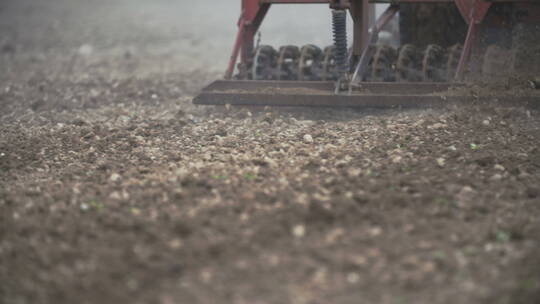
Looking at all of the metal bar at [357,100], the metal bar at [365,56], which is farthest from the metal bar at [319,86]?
the metal bar at [357,100]

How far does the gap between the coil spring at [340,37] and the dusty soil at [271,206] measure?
0.59 meters

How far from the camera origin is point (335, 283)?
333cm

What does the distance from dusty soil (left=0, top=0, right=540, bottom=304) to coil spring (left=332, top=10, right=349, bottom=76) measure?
588 mm

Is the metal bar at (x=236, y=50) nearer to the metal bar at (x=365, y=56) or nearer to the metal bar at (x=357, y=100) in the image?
the metal bar at (x=357, y=100)

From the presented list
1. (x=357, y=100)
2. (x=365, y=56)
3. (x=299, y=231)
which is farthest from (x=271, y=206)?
(x=365, y=56)

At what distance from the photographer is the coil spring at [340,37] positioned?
680 centimetres

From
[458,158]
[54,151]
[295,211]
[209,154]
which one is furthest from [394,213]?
[54,151]

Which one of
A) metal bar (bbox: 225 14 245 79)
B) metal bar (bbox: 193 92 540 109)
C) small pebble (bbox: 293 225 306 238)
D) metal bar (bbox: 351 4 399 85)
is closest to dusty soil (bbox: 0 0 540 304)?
small pebble (bbox: 293 225 306 238)

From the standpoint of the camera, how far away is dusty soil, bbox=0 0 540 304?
3.34 meters

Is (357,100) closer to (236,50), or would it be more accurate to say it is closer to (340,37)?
(340,37)

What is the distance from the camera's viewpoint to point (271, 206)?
4.18 meters

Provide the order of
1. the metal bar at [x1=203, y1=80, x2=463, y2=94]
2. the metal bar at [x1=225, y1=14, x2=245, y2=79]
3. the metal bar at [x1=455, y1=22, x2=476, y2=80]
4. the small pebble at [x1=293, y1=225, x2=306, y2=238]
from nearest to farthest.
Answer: the small pebble at [x1=293, y1=225, x2=306, y2=238]
the metal bar at [x1=203, y1=80, x2=463, y2=94]
the metal bar at [x1=455, y1=22, x2=476, y2=80]
the metal bar at [x1=225, y1=14, x2=245, y2=79]

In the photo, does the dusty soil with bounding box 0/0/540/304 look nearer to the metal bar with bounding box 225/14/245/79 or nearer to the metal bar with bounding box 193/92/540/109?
the metal bar with bounding box 193/92/540/109

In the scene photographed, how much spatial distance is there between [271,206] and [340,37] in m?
3.11
